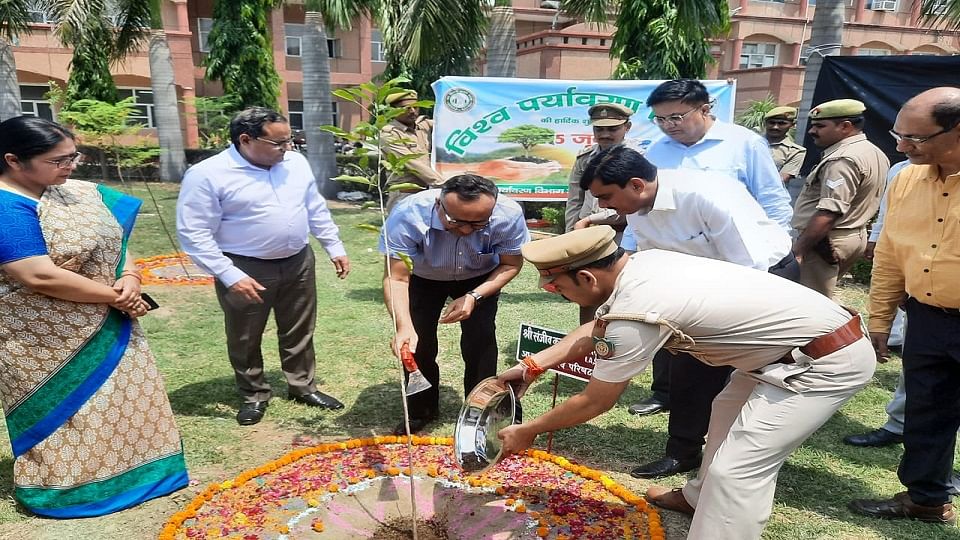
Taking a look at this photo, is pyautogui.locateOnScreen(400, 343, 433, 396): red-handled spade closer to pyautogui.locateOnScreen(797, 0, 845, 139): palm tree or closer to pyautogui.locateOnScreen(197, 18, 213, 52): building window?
pyautogui.locateOnScreen(797, 0, 845, 139): palm tree

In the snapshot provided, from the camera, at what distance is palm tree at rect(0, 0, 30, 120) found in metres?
14.3

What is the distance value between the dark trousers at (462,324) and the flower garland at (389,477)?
19.2 inches

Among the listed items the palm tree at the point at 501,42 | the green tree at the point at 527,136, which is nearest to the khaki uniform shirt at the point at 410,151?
the green tree at the point at 527,136

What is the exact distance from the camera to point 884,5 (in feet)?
106

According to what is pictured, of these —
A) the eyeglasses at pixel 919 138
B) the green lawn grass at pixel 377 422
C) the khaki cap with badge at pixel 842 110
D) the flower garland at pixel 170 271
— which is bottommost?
the flower garland at pixel 170 271

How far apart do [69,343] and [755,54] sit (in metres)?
33.8

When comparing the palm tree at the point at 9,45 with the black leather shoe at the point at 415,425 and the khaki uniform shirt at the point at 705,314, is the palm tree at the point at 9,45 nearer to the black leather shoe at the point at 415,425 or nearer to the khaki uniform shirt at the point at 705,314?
the black leather shoe at the point at 415,425

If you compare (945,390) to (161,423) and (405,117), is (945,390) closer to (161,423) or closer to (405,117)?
(161,423)

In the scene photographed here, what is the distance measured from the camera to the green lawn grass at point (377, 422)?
9.91 ft

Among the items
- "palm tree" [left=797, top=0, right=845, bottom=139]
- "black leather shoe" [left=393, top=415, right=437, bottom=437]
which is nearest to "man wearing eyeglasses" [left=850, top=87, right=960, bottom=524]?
"black leather shoe" [left=393, top=415, right=437, bottom=437]

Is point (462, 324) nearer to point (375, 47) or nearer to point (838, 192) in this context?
point (838, 192)

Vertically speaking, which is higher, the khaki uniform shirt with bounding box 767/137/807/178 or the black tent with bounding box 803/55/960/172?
the black tent with bounding box 803/55/960/172

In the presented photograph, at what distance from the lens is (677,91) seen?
3627 mm

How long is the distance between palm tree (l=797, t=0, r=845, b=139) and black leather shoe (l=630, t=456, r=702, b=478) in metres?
5.77
